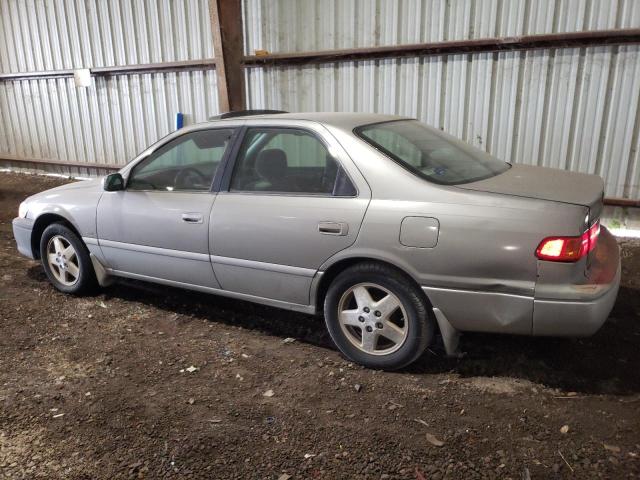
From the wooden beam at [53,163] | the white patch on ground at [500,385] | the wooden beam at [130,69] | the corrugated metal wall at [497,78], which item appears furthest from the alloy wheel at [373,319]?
the wooden beam at [53,163]

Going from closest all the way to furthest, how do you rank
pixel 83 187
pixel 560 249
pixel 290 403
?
pixel 560 249 < pixel 290 403 < pixel 83 187

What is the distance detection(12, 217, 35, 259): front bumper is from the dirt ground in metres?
0.87

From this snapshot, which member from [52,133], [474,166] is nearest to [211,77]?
[52,133]

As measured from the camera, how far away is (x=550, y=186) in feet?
10.2

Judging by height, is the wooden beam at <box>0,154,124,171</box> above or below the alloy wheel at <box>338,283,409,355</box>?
below

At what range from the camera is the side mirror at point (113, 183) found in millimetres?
4105

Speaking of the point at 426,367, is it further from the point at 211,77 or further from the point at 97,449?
the point at 211,77

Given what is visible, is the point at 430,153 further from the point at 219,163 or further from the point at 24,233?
the point at 24,233

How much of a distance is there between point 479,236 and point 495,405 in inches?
37.0

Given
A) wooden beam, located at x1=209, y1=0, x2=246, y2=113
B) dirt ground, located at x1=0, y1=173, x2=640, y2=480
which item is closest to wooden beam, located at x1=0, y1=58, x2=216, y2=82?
wooden beam, located at x1=209, y1=0, x2=246, y2=113

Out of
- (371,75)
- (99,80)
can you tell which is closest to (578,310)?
(371,75)

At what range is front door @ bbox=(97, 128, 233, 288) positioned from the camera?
379 cm

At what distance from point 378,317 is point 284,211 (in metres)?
0.88

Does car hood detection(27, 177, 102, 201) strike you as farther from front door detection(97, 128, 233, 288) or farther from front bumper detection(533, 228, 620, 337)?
front bumper detection(533, 228, 620, 337)
